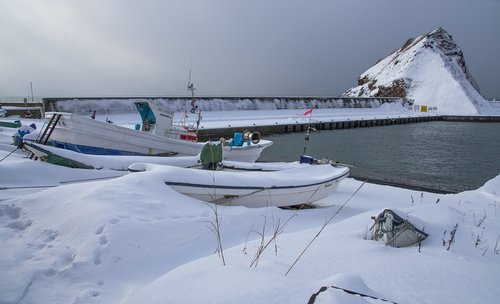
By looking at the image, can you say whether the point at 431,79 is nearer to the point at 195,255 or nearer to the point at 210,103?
the point at 210,103

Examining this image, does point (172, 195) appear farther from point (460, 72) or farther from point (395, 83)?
point (460, 72)

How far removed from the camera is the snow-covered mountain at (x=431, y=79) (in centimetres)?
7356

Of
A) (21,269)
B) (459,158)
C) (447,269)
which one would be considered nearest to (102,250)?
(21,269)

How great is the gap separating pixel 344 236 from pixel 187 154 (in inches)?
331

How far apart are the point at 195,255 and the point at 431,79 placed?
9375 cm

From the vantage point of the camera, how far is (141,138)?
1077cm

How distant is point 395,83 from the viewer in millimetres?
85938

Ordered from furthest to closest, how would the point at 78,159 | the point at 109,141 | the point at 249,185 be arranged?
the point at 109,141 → the point at 78,159 → the point at 249,185

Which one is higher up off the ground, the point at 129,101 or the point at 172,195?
the point at 129,101

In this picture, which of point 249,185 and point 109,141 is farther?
point 109,141

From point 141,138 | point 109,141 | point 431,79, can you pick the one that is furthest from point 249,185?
point 431,79

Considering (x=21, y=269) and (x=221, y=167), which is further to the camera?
(x=221, y=167)

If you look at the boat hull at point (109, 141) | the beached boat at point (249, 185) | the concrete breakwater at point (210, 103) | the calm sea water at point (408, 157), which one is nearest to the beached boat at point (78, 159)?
the boat hull at point (109, 141)

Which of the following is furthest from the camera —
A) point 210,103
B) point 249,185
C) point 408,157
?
point 210,103
